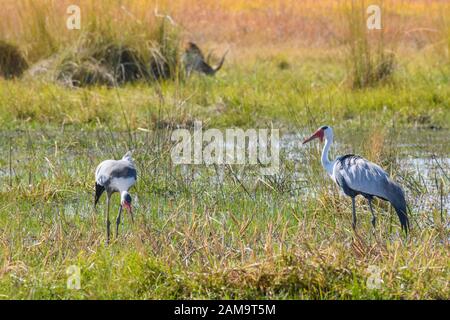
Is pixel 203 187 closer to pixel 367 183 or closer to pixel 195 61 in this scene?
pixel 367 183

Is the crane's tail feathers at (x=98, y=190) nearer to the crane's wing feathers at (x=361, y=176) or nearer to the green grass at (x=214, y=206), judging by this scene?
the green grass at (x=214, y=206)

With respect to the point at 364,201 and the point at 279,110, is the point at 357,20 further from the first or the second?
the point at 364,201

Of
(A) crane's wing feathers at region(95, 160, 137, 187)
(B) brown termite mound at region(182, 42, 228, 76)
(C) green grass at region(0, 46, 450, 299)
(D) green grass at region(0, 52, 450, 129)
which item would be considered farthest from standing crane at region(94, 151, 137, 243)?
(B) brown termite mound at region(182, 42, 228, 76)

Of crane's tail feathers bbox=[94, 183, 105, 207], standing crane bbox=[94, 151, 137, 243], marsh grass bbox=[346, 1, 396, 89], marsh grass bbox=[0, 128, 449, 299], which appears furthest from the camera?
marsh grass bbox=[346, 1, 396, 89]

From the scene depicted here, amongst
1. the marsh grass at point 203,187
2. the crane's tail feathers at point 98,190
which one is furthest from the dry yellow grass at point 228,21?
the crane's tail feathers at point 98,190

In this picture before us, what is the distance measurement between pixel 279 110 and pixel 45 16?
3124mm

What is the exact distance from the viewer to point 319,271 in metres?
4.60

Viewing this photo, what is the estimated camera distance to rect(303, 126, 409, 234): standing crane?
18.6 ft

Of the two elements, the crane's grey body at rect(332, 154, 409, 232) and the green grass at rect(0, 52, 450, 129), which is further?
the green grass at rect(0, 52, 450, 129)

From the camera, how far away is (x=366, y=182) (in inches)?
230

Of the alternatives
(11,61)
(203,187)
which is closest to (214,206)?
(203,187)

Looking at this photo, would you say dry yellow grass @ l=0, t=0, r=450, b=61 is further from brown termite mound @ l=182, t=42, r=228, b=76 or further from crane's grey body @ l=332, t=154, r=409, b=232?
crane's grey body @ l=332, t=154, r=409, b=232

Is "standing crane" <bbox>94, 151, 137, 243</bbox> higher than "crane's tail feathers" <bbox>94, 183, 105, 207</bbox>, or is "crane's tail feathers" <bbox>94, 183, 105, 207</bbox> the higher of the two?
"standing crane" <bbox>94, 151, 137, 243</bbox>

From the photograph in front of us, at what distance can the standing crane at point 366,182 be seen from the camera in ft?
18.6
